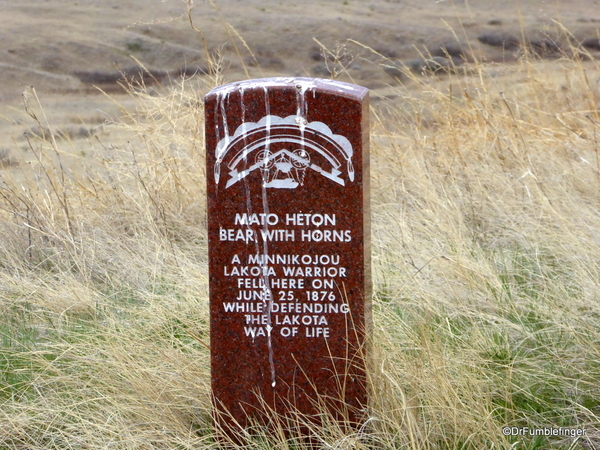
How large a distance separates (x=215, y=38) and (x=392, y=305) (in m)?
50.5

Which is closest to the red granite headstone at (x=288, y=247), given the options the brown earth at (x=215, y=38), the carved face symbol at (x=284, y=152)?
the carved face symbol at (x=284, y=152)

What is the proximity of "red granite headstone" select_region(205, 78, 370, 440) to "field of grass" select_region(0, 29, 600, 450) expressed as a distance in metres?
0.16

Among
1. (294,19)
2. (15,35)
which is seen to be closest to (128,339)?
(15,35)

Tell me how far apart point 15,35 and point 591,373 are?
50.9 meters

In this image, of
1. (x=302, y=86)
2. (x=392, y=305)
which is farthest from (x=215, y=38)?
(x=302, y=86)

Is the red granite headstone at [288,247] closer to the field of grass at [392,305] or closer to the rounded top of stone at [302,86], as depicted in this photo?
the rounded top of stone at [302,86]

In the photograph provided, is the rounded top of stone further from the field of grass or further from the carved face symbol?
Answer: the field of grass

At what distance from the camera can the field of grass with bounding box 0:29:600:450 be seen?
8.61 feet

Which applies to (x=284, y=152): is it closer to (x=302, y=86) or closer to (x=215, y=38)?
(x=302, y=86)

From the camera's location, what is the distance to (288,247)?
2604 millimetres

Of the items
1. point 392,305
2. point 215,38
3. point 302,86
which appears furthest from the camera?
point 215,38

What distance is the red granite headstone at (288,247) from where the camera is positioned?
254 centimetres

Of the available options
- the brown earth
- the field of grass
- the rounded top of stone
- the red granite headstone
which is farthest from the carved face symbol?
the brown earth

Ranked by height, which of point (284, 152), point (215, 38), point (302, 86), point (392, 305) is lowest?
point (392, 305)
